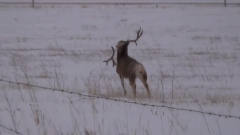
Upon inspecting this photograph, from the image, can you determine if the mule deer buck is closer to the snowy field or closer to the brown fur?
the brown fur

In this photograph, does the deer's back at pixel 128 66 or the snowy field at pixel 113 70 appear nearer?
the snowy field at pixel 113 70

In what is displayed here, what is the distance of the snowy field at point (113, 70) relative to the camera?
23.2ft

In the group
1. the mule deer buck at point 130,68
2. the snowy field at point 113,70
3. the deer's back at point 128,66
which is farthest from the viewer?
the deer's back at point 128,66

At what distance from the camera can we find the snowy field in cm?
707

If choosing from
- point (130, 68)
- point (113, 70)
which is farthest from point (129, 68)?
point (113, 70)

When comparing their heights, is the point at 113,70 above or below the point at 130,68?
below

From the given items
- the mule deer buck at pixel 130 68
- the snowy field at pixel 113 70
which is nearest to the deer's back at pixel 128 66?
the mule deer buck at pixel 130 68

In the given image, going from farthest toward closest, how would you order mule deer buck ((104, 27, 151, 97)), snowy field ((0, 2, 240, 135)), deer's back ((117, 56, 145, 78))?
deer's back ((117, 56, 145, 78)) → mule deer buck ((104, 27, 151, 97)) → snowy field ((0, 2, 240, 135))

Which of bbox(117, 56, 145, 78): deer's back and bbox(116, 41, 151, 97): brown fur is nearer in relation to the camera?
bbox(116, 41, 151, 97): brown fur

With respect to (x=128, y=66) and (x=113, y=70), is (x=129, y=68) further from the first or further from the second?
(x=113, y=70)

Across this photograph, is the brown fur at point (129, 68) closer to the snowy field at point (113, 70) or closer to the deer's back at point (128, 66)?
the deer's back at point (128, 66)

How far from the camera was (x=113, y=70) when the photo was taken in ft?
45.5

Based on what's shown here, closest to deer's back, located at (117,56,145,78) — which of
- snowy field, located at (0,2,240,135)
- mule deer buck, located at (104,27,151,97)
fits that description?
mule deer buck, located at (104,27,151,97)

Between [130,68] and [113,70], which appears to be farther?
[113,70]
